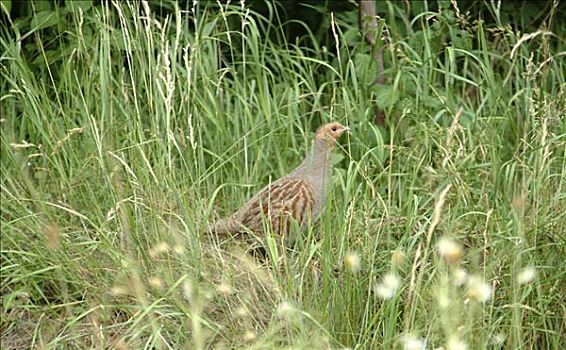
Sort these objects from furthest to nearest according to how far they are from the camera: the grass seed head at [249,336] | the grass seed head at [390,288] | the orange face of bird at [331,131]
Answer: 1. the orange face of bird at [331,131]
2. the grass seed head at [249,336]
3. the grass seed head at [390,288]

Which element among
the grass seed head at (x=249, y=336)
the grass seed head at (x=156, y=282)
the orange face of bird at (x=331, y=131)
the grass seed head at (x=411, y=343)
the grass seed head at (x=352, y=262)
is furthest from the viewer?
the orange face of bird at (x=331, y=131)

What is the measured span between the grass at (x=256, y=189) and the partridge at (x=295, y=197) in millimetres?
115

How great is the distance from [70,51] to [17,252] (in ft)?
4.52

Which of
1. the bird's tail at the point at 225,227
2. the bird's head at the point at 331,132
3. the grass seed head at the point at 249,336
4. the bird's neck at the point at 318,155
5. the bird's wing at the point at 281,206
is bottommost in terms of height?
the bird's tail at the point at 225,227

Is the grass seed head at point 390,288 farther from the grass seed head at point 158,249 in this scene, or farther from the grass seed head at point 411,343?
the grass seed head at point 158,249

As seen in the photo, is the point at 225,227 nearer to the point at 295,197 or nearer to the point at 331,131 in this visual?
the point at 295,197

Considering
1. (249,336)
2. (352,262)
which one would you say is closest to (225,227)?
(352,262)

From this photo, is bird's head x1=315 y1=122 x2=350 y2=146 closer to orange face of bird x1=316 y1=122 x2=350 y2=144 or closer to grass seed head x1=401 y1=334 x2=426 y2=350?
orange face of bird x1=316 y1=122 x2=350 y2=144

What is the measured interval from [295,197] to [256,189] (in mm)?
419

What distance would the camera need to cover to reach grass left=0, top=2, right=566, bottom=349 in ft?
12.3

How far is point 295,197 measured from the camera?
4.88 m

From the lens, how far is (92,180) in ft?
16.2

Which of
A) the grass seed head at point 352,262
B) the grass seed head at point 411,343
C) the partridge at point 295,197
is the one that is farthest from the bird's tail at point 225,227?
the grass seed head at point 411,343

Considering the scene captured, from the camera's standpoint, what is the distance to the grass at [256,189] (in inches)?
147
